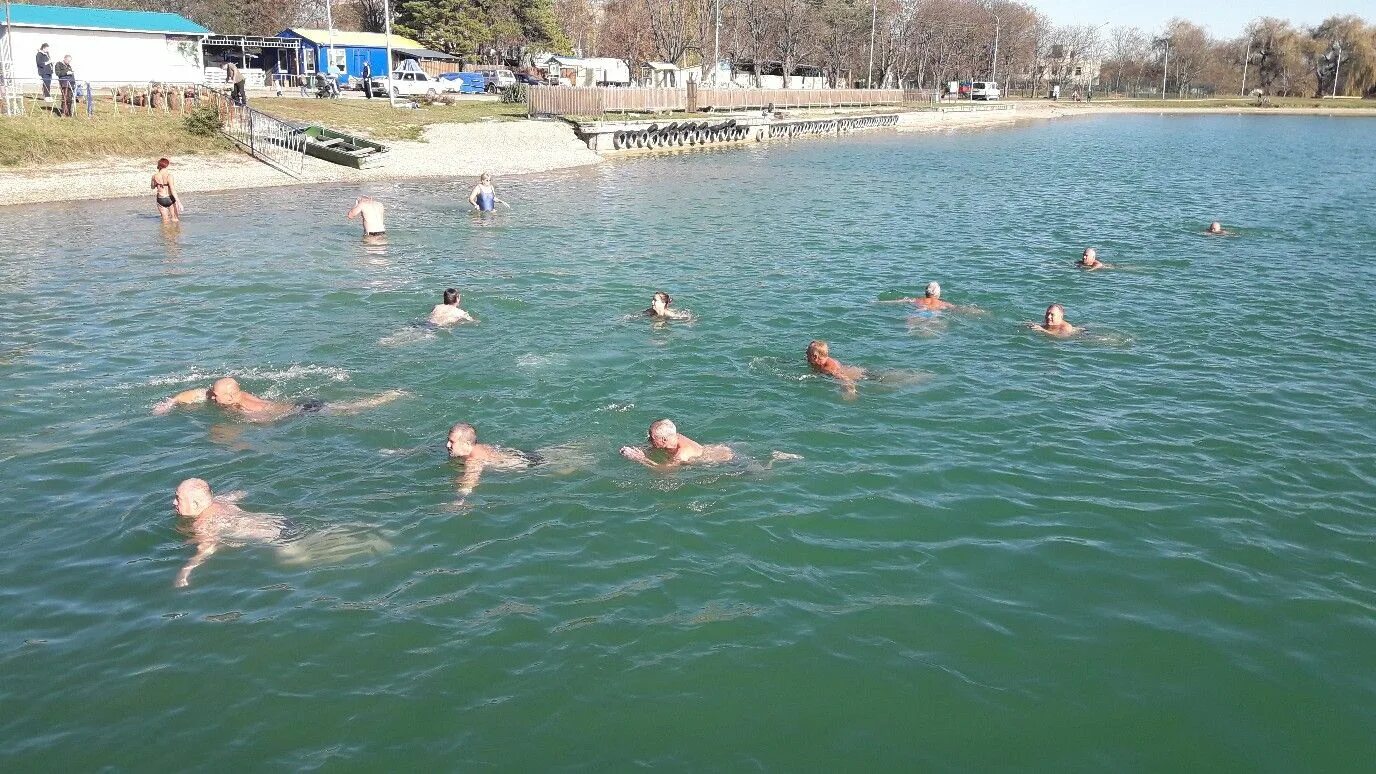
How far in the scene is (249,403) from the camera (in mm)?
12430

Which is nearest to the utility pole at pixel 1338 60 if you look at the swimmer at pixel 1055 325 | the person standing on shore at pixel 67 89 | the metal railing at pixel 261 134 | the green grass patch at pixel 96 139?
the metal railing at pixel 261 134

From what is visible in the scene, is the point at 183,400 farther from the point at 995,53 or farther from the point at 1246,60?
the point at 1246,60

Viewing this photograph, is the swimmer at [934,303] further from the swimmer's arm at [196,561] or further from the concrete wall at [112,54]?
the concrete wall at [112,54]

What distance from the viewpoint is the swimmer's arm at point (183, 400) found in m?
12.6

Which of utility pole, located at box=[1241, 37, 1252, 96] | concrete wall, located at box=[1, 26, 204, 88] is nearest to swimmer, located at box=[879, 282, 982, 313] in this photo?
concrete wall, located at box=[1, 26, 204, 88]

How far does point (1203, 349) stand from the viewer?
15438 mm

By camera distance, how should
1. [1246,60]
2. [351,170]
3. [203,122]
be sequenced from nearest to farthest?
[203,122] → [351,170] → [1246,60]

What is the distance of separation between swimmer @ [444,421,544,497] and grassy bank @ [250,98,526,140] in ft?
108

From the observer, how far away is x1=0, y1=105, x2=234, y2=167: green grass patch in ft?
100

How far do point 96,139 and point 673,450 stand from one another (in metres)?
29.7

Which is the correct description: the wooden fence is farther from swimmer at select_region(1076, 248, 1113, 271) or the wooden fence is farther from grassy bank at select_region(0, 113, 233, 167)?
swimmer at select_region(1076, 248, 1113, 271)

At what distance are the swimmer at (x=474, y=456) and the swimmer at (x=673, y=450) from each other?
111 centimetres

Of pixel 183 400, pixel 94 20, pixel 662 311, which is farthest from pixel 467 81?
pixel 183 400

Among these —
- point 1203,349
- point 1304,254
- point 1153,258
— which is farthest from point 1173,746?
point 1304,254
